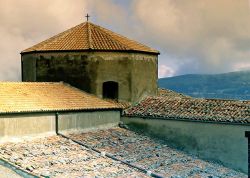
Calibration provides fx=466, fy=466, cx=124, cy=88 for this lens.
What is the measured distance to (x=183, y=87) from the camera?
19050 cm

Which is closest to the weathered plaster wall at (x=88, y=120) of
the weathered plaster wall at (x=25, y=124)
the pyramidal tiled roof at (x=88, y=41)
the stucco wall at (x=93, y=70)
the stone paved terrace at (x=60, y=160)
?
the weathered plaster wall at (x=25, y=124)

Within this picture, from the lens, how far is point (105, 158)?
19344 millimetres

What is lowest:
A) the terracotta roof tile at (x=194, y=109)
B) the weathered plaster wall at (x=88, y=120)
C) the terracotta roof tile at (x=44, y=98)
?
the weathered plaster wall at (x=88, y=120)

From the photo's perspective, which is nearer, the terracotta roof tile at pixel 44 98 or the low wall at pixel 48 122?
the low wall at pixel 48 122

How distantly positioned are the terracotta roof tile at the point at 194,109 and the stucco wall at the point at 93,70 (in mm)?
1162

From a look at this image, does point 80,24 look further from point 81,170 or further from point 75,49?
point 81,170

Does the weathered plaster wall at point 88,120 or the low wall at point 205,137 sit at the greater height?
the weathered plaster wall at point 88,120

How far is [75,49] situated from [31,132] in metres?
6.64

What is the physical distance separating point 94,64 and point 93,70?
332mm

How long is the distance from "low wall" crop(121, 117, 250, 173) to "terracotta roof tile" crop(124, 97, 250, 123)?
0.97 feet

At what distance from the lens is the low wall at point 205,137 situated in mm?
22094

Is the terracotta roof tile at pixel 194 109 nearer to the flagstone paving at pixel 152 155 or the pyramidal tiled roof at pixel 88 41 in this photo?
the flagstone paving at pixel 152 155

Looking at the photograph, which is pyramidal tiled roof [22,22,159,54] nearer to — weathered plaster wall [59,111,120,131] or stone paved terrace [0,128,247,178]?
weathered plaster wall [59,111,120,131]

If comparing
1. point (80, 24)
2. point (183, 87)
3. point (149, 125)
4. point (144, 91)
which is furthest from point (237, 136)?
point (183, 87)
